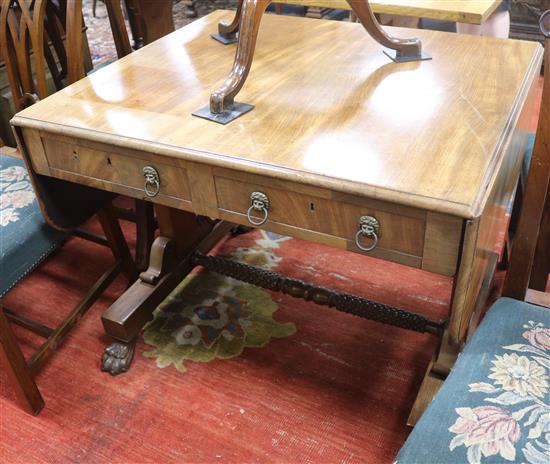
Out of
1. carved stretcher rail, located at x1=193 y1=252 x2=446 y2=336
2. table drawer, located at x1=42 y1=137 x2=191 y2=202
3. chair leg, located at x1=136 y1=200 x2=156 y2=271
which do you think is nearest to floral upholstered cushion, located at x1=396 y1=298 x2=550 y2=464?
carved stretcher rail, located at x1=193 y1=252 x2=446 y2=336

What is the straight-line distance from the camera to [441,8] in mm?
1793

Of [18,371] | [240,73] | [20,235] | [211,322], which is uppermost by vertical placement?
[240,73]

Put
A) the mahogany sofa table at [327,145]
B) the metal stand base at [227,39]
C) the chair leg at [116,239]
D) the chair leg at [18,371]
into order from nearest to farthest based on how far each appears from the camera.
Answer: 1. the mahogany sofa table at [327,145]
2. the chair leg at [18,371]
3. the metal stand base at [227,39]
4. the chair leg at [116,239]

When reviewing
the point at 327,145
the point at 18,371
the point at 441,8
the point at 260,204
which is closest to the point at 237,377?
the point at 18,371

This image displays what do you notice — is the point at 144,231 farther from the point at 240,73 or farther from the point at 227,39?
the point at 240,73

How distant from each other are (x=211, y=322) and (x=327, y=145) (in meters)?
0.81

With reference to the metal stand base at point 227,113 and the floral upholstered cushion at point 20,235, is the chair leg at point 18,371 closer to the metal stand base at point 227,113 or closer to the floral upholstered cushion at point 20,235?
the floral upholstered cushion at point 20,235

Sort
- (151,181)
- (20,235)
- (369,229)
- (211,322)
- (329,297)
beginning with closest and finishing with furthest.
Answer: (369,229)
(151,181)
(20,235)
(329,297)
(211,322)

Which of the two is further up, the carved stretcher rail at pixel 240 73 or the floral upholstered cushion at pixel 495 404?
the carved stretcher rail at pixel 240 73

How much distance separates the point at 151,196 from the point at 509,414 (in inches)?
29.8

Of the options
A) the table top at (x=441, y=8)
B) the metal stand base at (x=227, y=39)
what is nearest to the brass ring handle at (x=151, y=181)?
the metal stand base at (x=227, y=39)

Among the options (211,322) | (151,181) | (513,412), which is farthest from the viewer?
(211,322)

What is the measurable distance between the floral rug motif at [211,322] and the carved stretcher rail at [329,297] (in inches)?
5.8

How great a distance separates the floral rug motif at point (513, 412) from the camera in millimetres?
816
